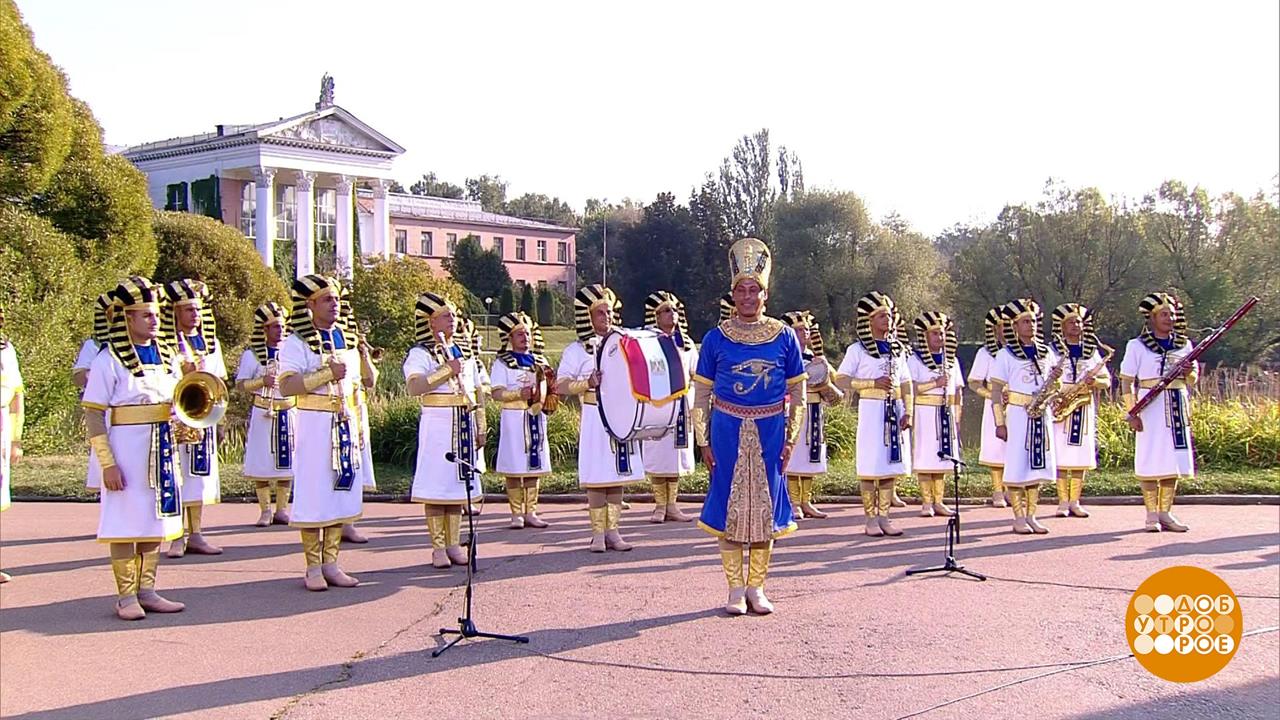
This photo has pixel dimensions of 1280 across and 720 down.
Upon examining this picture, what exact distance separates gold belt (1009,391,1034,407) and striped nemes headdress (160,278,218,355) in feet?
25.8

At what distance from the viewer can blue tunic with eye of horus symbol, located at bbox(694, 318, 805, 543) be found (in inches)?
275

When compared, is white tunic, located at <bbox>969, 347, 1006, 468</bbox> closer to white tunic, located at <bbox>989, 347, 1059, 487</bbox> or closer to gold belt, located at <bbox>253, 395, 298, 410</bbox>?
white tunic, located at <bbox>989, 347, 1059, 487</bbox>

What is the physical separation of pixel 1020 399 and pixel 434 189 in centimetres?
4909

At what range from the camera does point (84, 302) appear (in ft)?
63.8

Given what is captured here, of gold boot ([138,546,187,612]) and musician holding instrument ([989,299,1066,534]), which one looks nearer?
gold boot ([138,546,187,612])

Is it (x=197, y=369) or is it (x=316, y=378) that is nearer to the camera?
(x=316, y=378)

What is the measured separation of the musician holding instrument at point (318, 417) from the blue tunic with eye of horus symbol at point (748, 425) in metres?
2.80

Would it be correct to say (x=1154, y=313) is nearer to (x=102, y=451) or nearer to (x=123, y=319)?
(x=123, y=319)

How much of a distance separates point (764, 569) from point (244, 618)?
3614 mm

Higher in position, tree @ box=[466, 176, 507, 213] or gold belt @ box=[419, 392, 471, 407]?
tree @ box=[466, 176, 507, 213]

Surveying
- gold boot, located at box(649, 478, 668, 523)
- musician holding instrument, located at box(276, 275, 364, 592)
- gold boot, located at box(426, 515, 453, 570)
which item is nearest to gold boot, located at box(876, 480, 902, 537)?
gold boot, located at box(649, 478, 668, 523)

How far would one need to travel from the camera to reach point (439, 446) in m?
8.70

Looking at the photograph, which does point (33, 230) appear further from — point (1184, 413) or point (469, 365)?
point (1184, 413)

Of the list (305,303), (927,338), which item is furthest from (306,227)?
(305,303)
